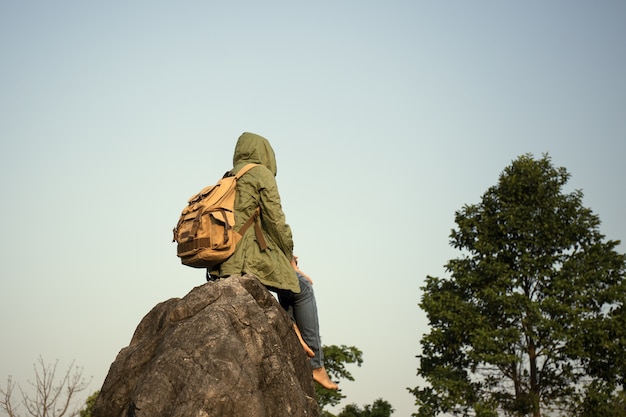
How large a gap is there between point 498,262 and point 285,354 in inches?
873

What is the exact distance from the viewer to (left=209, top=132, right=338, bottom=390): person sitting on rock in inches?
411

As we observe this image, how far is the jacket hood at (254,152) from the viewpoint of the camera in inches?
433

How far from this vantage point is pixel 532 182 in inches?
1273

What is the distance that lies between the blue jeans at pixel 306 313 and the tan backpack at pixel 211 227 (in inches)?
35.7

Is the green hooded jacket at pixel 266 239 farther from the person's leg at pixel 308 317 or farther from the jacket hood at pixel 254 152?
the jacket hood at pixel 254 152

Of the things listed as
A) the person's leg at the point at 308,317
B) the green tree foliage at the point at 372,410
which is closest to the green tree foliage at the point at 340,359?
the green tree foliage at the point at 372,410

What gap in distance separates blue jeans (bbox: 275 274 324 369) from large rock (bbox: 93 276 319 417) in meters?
0.56

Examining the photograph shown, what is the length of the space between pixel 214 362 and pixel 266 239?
96.8 inches

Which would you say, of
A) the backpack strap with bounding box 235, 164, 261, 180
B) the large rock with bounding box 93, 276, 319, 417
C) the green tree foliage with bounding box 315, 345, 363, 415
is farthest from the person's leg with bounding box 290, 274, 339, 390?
the green tree foliage with bounding box 315, 345, 363, 415

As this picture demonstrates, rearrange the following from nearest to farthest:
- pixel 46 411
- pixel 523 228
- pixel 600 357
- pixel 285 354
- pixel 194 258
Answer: pixel 285 354
pixel 194 258
pixel 46 411
pixel 600 357
pixel 523 228

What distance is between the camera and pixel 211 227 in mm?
10242

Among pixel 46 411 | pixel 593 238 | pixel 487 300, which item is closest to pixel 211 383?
pixel 46 411

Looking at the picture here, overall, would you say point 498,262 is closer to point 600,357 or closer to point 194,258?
point 600,357

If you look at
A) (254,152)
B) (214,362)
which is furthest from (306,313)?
(214,362)
